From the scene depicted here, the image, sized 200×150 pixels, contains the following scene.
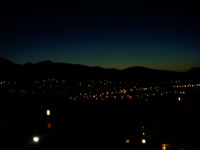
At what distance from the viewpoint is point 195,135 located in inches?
434

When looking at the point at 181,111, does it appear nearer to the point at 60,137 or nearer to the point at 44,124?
the point at 60,137

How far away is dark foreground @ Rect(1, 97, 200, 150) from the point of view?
10.1m

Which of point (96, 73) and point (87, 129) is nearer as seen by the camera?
point (87, 129)

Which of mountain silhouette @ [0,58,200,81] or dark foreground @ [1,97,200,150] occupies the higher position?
mountain silhouette @ [0,58,200,81]

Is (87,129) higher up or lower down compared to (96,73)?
lower down

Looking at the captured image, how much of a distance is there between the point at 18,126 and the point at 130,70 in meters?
68.0

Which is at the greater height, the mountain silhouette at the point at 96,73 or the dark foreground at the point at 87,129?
the mountain silhouette at the point at 96,73

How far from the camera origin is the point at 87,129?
549 inches

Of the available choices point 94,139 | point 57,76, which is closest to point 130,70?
point 57,76

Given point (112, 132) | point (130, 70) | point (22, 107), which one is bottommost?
point (112, 132)

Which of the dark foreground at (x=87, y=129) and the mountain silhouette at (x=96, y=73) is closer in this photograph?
the dark foreground at (x=87, y=129)

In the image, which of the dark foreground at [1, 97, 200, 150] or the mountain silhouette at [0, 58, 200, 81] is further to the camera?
the mountain silhouette at [0, 58, 200, 81]

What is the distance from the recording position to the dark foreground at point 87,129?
1013 cm

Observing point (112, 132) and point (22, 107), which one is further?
point (112, 132)
